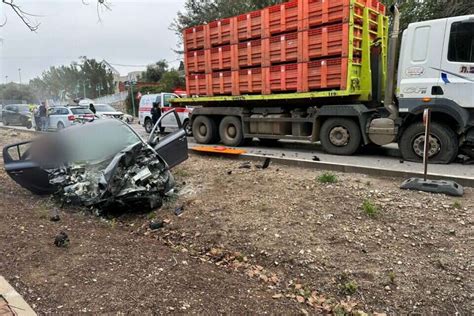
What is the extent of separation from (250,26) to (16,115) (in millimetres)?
23338

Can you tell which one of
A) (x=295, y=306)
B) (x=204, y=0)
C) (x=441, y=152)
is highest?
(x=204, y=0)

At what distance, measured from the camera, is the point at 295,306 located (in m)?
3.19

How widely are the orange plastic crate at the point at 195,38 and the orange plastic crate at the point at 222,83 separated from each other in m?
1.06

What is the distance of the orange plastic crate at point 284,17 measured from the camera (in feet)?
31.0

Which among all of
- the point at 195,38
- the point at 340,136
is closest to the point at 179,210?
the point at 340,136

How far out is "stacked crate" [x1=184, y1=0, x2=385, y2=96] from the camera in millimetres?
8867

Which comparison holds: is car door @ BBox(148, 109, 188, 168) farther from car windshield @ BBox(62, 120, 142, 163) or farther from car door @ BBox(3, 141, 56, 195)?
car door @ BBox(3, 141, 56, 195)

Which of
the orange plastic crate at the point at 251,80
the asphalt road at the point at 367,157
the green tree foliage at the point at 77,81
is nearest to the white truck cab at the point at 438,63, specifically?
the asphalt road at the point at 367,157

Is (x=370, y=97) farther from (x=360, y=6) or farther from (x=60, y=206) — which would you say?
(x=60, y=206)

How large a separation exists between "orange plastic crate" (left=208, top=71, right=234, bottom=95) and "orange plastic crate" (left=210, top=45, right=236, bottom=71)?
0.58ft

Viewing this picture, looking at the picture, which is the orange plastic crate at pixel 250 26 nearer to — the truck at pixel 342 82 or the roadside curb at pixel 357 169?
the truck at pixel 342 82

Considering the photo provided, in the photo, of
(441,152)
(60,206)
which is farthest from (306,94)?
(60,206)

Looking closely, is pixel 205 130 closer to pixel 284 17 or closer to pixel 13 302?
pixel 284 17

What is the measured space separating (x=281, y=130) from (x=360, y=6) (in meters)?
3.61
